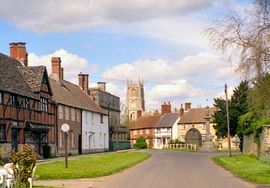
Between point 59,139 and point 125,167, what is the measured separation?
2403 centimetres

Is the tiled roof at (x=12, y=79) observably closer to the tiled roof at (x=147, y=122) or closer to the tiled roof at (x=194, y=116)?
the tiled roof at (x=194, y=116)

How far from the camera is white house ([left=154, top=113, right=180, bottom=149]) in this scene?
13000cm

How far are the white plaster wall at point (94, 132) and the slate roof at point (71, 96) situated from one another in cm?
108

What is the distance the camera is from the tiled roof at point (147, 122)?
135m

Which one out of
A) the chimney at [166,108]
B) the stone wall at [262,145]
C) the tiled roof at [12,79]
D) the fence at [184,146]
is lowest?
the fence at [184,146]

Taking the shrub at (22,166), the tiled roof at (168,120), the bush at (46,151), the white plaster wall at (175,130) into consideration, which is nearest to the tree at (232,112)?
the bush at (46,151)

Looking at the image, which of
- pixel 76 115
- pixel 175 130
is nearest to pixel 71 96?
pixel 76 115

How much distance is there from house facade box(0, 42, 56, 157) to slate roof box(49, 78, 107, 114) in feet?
17.1

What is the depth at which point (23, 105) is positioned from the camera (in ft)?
162

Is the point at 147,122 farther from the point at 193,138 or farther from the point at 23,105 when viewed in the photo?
the point at 23,105

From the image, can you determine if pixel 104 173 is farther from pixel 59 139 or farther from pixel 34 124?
pixel 59 139

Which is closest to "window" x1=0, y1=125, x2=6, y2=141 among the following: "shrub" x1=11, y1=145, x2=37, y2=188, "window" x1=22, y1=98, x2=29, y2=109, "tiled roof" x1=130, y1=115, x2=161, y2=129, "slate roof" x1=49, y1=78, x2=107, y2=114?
"window" x1=22, y1=98, x2=29, y2=109

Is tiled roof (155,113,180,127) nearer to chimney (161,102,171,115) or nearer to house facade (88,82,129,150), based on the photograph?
chimney (161,102,171,115)

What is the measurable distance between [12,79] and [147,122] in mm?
89832
